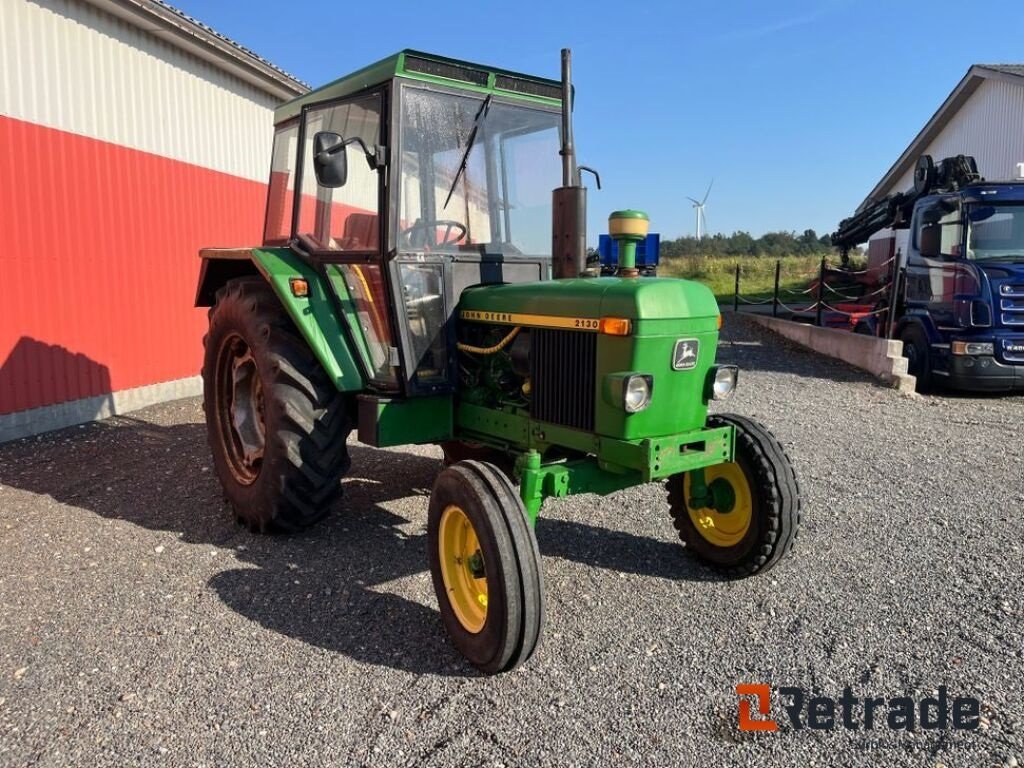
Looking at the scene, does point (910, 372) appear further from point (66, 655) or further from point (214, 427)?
point (66, 655)

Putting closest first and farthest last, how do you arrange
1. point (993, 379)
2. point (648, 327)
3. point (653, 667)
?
1. point (653, 667)
2. point (648, 327)
3. point (993, 379)

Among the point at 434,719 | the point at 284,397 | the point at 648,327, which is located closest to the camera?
the point at 434,719

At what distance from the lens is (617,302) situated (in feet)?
10.5

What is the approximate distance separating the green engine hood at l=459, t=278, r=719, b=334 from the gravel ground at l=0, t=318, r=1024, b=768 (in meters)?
Result: 1.26

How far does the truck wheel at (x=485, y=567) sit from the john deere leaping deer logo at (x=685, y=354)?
35.1 inches

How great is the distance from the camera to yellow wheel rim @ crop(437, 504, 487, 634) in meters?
3.07

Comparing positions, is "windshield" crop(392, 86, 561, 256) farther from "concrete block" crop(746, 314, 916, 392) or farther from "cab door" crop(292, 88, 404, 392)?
"concrete block" crop(746, 314, 916, 392)

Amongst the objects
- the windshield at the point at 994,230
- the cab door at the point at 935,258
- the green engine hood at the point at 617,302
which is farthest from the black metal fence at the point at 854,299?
the green engine hood at the point at 617,302

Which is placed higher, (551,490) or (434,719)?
(551,490)

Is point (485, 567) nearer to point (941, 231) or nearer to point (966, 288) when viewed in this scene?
point (966, 288)

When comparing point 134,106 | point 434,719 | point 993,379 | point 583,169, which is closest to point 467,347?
point 583,169

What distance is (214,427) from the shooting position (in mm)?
4805

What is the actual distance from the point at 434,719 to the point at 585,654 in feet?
2.26

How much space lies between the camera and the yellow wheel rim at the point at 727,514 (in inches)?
146
